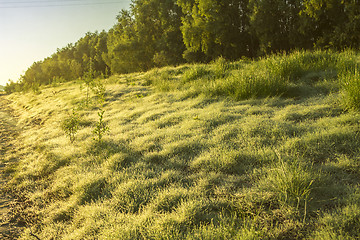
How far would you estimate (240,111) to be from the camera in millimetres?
6094

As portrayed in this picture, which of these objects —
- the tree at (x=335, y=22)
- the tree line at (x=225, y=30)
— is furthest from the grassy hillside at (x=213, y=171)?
the tree at (x=335, y=22)

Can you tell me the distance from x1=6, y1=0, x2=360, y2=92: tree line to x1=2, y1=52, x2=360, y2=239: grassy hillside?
6100mm

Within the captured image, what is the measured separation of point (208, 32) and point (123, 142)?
72.9 feet

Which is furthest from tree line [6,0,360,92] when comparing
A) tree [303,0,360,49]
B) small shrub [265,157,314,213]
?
small shrub [265,157,314,213]

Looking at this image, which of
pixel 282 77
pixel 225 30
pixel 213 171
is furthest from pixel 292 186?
pixel 225 30

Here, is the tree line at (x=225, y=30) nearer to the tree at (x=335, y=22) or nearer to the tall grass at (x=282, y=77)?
the tree at (x=335, y=22)

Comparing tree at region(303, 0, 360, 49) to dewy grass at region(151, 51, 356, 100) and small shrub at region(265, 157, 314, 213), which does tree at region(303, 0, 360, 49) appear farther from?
small shrub at region(265, 157, 314, 213)

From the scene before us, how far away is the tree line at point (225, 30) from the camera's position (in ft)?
59.5

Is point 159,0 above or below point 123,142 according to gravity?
above

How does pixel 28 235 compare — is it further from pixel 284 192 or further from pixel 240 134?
pixel 240 134

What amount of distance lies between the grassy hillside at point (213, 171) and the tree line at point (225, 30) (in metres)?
6.10

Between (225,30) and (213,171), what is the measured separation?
22610mm

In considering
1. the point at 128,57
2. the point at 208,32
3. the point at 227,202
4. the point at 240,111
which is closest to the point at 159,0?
the point at 128,57

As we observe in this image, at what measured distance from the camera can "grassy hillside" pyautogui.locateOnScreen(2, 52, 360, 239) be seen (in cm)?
254
